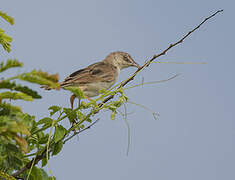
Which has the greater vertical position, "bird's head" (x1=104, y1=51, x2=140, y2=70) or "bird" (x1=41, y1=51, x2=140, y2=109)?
"bird's head" (x1=104, y1=51, x2=140, y2=70)

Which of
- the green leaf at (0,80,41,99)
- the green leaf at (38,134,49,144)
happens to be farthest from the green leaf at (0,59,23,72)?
the green leaf at (38,134,49,144)

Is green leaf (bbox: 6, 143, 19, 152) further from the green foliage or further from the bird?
the bird

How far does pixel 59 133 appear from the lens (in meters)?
2.75

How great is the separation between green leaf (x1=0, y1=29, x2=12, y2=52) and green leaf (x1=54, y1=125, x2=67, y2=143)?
76 centimetres

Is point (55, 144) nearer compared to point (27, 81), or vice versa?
point (27, 81)

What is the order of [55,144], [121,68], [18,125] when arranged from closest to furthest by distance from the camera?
[18,125]
[55,144]
[121,68]

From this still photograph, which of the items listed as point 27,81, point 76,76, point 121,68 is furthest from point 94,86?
point 27,81

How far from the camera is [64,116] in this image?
280cm

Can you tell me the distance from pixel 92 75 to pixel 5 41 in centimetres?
326

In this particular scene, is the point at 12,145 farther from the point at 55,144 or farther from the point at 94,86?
the point at 94,86

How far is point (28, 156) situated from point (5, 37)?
951mm

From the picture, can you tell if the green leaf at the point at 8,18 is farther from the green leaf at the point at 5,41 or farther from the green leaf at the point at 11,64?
the green leaf at the point at 11,64

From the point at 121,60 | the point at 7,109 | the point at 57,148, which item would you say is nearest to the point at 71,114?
the point at 57,148

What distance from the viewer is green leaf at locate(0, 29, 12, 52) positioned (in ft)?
9.27
